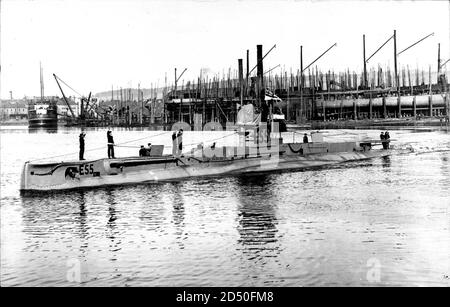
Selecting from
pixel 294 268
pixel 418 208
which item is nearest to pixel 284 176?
pixel 418 208

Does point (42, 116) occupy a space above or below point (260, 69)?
above

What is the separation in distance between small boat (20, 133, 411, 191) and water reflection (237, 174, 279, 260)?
5.19 meters

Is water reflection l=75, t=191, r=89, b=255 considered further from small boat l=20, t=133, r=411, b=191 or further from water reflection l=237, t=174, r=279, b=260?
water reflection l=237, t=174, r=279, b=260

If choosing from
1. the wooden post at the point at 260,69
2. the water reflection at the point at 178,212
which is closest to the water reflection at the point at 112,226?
the water reflection at the point at 178,212

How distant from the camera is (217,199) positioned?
25.2m

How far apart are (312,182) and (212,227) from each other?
14698 mm

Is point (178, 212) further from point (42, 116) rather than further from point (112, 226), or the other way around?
point (42, 116)

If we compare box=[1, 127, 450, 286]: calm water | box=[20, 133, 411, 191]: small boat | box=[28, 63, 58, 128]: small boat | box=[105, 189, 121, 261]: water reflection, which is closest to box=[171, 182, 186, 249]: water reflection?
box=[1, 127, 450, 286]: calm water

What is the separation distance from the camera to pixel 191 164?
3528cm

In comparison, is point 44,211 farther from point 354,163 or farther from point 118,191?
point 354,163

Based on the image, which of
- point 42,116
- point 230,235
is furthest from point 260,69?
point 42,116

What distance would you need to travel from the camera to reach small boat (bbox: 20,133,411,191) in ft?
96.3

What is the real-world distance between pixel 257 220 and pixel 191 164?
1651cm

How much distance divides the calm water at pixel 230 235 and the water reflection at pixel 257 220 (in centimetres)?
4
